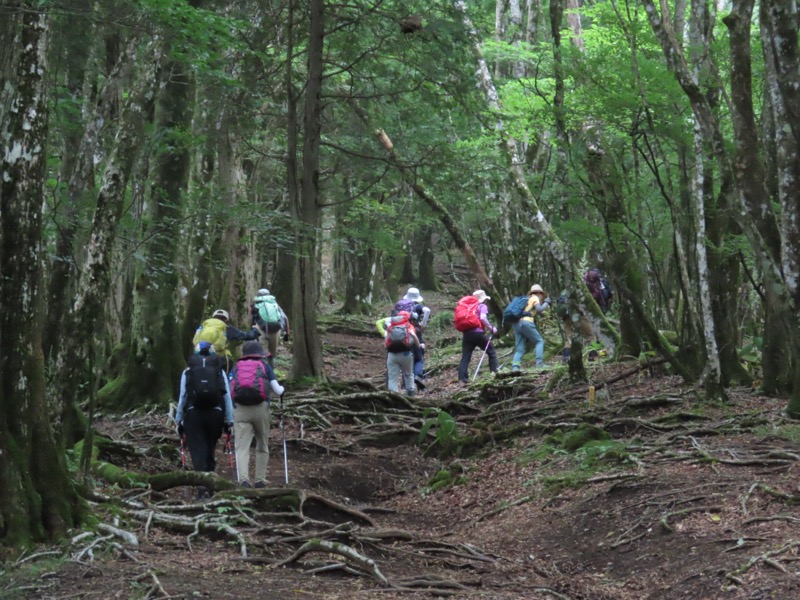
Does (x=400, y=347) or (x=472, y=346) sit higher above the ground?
(x=400, y=347)

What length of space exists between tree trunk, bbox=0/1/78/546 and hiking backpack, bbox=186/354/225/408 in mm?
3128

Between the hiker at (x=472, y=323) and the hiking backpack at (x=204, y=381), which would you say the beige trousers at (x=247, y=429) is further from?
the hiker at (x=472, y=323)

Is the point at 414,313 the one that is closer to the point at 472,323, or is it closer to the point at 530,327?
the point at 472,323

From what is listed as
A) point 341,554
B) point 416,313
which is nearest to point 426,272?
point 416,313

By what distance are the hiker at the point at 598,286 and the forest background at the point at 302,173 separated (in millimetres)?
1597

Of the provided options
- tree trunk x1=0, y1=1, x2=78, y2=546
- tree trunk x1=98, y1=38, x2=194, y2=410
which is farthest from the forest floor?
tree trunk x1=98, y1=38, x2=194, y2=410

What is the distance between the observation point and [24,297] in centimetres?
644

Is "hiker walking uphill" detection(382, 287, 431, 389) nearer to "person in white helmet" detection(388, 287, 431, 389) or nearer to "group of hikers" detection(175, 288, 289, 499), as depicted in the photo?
"person in white helmet" detection(388, 287, 431, 389)

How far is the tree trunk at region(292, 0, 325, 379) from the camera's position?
1598 centimetres

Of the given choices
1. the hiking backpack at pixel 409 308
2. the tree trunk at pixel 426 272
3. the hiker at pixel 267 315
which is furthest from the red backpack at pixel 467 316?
the tree trunk at pixel 426 272

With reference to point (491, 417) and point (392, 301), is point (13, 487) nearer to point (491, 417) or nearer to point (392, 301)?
point (491, 417)

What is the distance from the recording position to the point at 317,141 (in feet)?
53.5

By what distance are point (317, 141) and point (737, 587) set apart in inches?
471

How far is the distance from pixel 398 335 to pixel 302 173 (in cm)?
379
